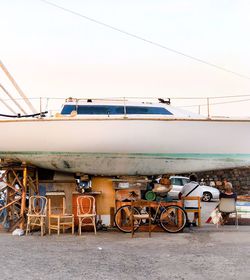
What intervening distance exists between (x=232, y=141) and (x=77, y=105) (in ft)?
14.2

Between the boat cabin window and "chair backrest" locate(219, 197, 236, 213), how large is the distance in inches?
111

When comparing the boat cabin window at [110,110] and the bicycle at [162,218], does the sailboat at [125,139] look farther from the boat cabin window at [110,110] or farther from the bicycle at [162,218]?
the bicycle at [162,218]

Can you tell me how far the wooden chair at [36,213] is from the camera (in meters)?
10.1

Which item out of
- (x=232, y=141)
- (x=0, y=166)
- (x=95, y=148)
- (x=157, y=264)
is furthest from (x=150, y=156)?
(x=157, y=264)

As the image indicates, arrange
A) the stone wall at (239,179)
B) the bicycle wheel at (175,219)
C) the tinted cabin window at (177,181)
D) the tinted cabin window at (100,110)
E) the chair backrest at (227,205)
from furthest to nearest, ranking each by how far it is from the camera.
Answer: the stone wall at (239,179), the tinted cabin window at (177,181), the chair backrest at (227,205), the tinted cabin window at (100,110), the bicycle wheel at (175,219)

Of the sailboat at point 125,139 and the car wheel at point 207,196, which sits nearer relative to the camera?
the sailboat at point 125,139

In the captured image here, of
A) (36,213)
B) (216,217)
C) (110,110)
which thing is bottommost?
(216,217)

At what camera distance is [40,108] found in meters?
11.1

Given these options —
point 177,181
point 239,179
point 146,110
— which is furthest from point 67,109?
point 239,179

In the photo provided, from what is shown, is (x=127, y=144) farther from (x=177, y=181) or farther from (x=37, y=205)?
(x=177, y=181)

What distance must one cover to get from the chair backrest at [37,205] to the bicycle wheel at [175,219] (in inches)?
119

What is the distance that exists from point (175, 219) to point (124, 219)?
4.37 feet

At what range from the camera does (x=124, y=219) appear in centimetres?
1089

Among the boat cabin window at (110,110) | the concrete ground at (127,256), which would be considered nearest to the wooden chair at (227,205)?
the concrete ground at (127,256)
